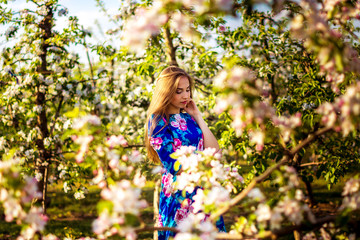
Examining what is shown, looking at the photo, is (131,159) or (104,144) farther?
(131,159)

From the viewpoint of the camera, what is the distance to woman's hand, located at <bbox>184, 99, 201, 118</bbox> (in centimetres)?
300

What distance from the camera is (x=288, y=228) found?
1.42 m

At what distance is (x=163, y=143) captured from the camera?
2635 mm

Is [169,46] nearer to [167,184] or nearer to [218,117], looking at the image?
[218,117]

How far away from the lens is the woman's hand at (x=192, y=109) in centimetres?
300

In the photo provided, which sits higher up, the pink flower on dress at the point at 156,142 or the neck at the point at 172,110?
the neck at the point at 172,110

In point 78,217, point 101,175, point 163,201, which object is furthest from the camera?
point 78,217

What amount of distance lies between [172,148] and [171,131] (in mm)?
218

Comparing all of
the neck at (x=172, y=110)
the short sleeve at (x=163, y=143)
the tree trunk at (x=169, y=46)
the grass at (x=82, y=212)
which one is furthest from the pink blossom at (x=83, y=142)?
the grass at (x=82, y=212)

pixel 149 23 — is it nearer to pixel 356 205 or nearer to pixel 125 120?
pixel 356 205

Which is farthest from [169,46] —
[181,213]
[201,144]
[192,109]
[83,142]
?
[83,142]

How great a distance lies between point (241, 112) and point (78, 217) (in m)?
7.59

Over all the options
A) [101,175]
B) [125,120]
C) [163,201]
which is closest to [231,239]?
[101,175]

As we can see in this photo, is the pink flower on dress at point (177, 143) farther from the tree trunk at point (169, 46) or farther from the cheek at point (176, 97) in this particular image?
the tree trunk at point (169, 46)
